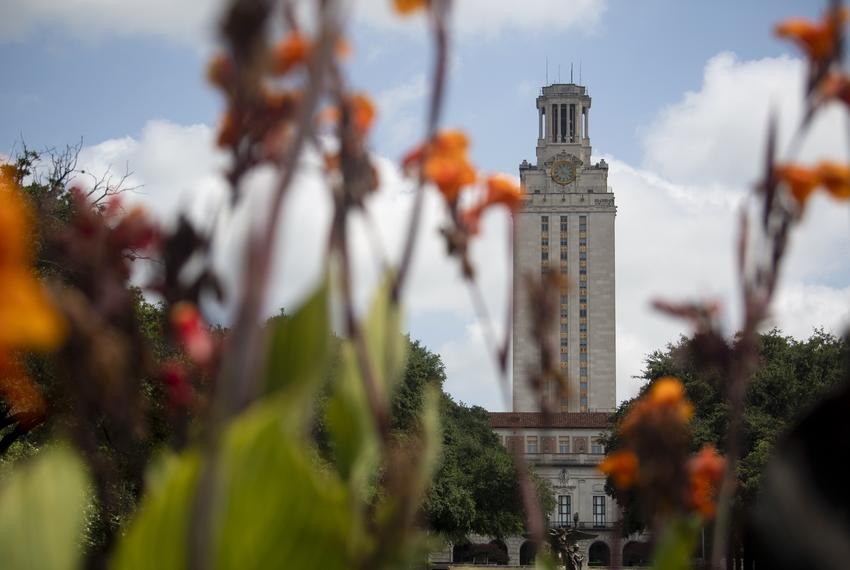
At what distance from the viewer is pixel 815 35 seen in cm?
110

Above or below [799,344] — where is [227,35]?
below

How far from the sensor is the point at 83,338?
87cm

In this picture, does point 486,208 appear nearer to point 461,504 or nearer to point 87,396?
point 87,396

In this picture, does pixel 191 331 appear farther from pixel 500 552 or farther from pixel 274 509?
pixel 500 552

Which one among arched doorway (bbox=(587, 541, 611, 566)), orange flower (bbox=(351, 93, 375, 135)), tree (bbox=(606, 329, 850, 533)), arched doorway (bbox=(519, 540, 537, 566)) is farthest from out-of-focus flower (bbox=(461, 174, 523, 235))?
arched doorway (bbox=(587, 541, 611, 566))

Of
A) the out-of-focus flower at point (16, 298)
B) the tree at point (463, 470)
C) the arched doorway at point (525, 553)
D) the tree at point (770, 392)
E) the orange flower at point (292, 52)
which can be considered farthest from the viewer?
the arched doorway at point (525, 553)

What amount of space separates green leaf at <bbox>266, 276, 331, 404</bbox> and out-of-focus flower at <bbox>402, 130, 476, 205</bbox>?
0.60ft

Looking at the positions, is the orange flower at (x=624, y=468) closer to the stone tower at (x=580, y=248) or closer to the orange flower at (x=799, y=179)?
the orange flower at (x=799, y=179)

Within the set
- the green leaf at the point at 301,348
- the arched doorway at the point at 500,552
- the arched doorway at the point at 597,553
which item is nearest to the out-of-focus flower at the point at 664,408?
the green leaf at the point at 301,348

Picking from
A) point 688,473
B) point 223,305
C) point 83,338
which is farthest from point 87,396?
point 688,473

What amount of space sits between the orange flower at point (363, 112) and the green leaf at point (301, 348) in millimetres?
165

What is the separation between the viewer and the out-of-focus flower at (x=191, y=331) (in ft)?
3.47

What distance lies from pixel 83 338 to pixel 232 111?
0.74ft

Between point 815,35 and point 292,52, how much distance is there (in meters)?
0.54
